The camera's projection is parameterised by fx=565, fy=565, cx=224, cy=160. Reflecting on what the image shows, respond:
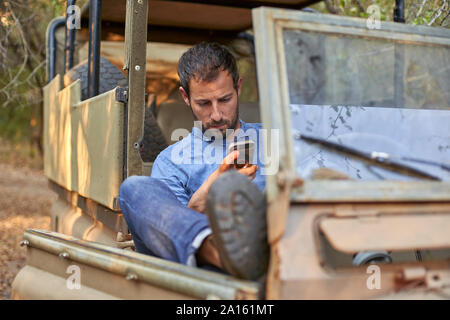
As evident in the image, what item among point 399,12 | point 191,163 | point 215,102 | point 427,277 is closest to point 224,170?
point 191,163

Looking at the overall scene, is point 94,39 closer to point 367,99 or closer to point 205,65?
point 205,65

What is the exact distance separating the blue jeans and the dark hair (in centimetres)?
63

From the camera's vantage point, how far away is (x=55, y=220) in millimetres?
4594

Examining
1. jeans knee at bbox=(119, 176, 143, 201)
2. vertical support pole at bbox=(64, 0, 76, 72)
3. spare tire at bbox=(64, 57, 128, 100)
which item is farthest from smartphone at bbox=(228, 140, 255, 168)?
vertical support pole at bbox=(64, 0, 76, 72)

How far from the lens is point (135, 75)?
8.77ft

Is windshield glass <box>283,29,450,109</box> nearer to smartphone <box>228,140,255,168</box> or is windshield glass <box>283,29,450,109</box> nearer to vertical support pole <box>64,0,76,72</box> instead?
smartphone <box>228,140,255,168</box>

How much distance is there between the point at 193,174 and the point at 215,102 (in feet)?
1.11

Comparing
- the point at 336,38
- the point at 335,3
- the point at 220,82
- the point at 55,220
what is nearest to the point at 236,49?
the point at 335,3

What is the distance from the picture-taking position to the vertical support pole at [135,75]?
2.65 m

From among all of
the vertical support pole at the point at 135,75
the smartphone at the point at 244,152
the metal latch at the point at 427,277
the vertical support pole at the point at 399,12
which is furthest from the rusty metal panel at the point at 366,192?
the vertical support pole at the point at 399,12

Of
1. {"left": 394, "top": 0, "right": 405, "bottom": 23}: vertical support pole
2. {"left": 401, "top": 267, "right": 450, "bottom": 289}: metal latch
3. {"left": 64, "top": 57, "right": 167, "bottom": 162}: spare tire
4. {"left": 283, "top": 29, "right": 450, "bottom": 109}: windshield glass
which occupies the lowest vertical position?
{"left": 401, "top": 267, "right": 450, "bottom": 289}: metal latch

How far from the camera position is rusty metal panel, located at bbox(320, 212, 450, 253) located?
1470mm

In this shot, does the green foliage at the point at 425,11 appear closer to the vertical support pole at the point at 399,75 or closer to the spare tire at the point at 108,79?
the vertical support pole at the point at 399,75

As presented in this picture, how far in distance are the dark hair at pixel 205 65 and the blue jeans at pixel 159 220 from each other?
0.63m
